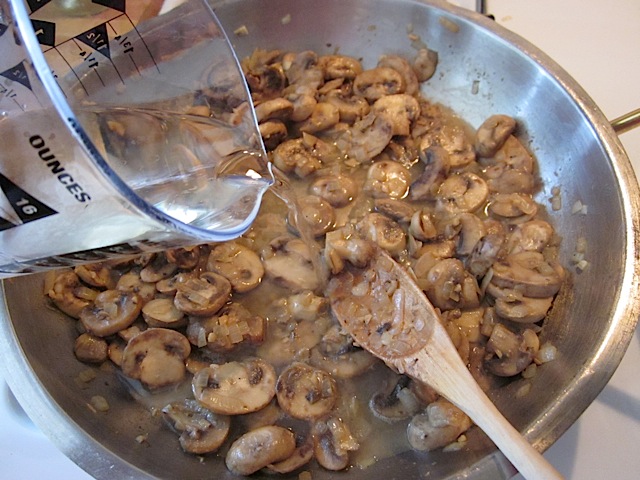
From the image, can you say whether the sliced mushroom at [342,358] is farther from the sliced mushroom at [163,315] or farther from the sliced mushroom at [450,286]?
the sliced mushroom at [163,315]

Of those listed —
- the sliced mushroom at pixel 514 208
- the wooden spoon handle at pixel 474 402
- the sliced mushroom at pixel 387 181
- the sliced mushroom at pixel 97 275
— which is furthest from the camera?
the sliced mushroom at pixel 387 181

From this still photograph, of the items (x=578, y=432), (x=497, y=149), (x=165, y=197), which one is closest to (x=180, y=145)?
(x=165, y=197)

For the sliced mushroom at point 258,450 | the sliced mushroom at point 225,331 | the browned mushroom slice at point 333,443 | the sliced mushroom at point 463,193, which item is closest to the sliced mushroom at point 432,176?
the sliced mushroom at point 463,193

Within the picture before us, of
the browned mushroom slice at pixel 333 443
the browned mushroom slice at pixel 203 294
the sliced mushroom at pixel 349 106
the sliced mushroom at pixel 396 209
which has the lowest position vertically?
the browned mushroom slice at pixel 333 443

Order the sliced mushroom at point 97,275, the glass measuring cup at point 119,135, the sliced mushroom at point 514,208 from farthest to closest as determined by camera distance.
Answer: the sliced mushroom at point 514,208, the sliced mushroom at point 97,275, the glass measuring cup at point 119,135

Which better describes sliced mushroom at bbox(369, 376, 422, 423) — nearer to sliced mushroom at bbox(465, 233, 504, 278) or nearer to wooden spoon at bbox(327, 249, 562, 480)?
wooden spoon at bbox(327, 249, 562, 480)
